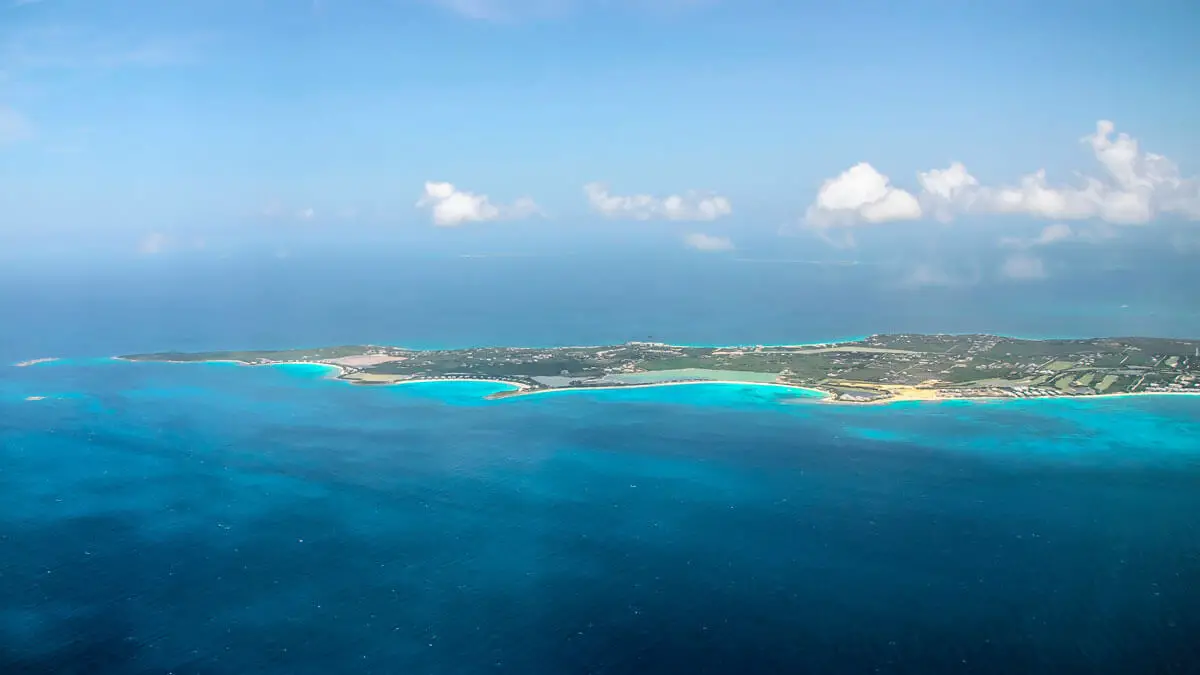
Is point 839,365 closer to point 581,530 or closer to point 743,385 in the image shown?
point 743,385

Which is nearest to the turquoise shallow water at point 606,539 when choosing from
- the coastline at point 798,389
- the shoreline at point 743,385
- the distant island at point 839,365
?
the shoreline at point 743,385

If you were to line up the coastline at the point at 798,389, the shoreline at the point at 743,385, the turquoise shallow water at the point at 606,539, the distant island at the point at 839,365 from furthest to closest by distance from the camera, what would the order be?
1. the distant island at the point at 839,365
2. the coastline at the point at 798,389
3. the shoreline at the point at 743,385
4. the turquoise shallow water at the point at 606,539

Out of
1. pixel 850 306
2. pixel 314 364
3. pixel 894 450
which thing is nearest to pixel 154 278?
pixel 314 364

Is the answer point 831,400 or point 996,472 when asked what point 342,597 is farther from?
point 831,400

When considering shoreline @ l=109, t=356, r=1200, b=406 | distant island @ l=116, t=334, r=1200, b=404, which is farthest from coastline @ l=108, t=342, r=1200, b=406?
distant island @ l=116, t=334, r=1200, b=404

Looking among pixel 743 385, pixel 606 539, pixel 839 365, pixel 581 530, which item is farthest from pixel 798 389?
pixel 606 539

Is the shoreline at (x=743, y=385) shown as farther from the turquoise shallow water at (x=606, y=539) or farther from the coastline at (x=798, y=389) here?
the turquoise shallow water at (x=606, y=539)
